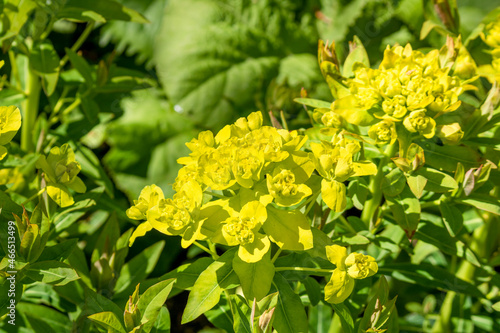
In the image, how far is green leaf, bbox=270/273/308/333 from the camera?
103 cm

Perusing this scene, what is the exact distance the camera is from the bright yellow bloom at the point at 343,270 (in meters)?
0.94

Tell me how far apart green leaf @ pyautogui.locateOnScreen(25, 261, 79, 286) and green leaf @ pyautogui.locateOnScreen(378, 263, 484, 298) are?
777mm

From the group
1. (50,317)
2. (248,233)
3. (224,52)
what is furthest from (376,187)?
(224,52)

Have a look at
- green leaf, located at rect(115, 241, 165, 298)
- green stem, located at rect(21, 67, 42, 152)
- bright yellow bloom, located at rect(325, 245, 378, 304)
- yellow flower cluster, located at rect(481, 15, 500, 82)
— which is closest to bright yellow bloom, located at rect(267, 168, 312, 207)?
bright yellow bloom, located at rect(325, 245, 378, 304)

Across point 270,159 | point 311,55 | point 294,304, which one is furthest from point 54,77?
point 311,55

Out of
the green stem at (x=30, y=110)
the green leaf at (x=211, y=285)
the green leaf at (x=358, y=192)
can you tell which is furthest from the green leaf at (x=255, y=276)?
the green stem at (x=30, y=110)

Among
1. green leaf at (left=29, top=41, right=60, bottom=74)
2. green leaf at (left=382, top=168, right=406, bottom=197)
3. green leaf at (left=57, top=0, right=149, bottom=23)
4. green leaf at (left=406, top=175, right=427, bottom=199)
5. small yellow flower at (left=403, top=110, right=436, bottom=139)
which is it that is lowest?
green leaf at (left=382, top=168, right=406, bottom=197)

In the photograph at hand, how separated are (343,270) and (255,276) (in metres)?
0.17

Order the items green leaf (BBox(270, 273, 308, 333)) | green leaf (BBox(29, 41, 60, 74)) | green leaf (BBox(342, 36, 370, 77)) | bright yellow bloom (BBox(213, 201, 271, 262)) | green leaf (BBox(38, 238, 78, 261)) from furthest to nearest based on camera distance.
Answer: green leaf (BBox(29, 41, 60, 74)) → green leaf (BBox(342, 36, 370, 77)) → green leaf (BBox(38, 238, 78, 261)) → green leaf (BBox(270, 273, 308, 333)) → bright yellow bloom (BBox(213, 201, 271, 262))

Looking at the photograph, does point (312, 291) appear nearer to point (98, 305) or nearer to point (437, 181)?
point (437, 181)

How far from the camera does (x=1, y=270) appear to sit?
1.04 m

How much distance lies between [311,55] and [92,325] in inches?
75.1

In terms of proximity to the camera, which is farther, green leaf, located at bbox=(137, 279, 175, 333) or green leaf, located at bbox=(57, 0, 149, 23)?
green leaf, located at bbox=(57, 0, 149, 23)

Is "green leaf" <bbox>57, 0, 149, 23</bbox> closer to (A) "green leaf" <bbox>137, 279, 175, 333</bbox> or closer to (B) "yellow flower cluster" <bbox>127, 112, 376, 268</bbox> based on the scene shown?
(B) "yellow flower cluster" <bbox>127, 112, 376, 268</bbox>
